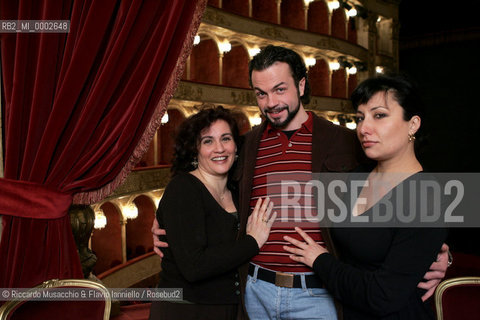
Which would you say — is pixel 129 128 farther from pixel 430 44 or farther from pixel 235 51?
pixel 430 44

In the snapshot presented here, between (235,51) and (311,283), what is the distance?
488 inches

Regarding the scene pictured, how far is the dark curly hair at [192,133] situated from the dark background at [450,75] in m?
14.6

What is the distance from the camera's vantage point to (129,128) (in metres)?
2.16

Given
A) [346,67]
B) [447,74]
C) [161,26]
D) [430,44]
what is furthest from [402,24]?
[161,26]

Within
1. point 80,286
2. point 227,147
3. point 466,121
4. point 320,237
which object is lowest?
point 80,286

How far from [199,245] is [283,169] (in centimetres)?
58

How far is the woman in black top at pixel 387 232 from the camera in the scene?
5.00ft

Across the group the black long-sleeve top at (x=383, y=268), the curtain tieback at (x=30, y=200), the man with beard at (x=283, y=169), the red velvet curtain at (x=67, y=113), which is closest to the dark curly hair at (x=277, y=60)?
the man with beard at (x=283, y=169)

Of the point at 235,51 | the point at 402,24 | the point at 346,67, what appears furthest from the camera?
the point at 402,24

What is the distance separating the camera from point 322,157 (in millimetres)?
2072

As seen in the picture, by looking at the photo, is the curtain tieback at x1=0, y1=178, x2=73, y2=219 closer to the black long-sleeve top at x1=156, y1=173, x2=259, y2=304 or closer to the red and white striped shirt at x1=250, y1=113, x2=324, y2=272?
the black long-sleeve top at x1=156, y1=173, x2=259, y2=304

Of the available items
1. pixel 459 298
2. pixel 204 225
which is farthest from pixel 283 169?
pixel 459 298

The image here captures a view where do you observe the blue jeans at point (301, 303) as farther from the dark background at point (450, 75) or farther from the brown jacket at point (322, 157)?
the dark background at point (450, 75)

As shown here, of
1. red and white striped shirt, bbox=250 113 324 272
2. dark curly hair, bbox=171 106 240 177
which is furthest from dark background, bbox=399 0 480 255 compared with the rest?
dark curly hair, bbox=171 106 240 177
